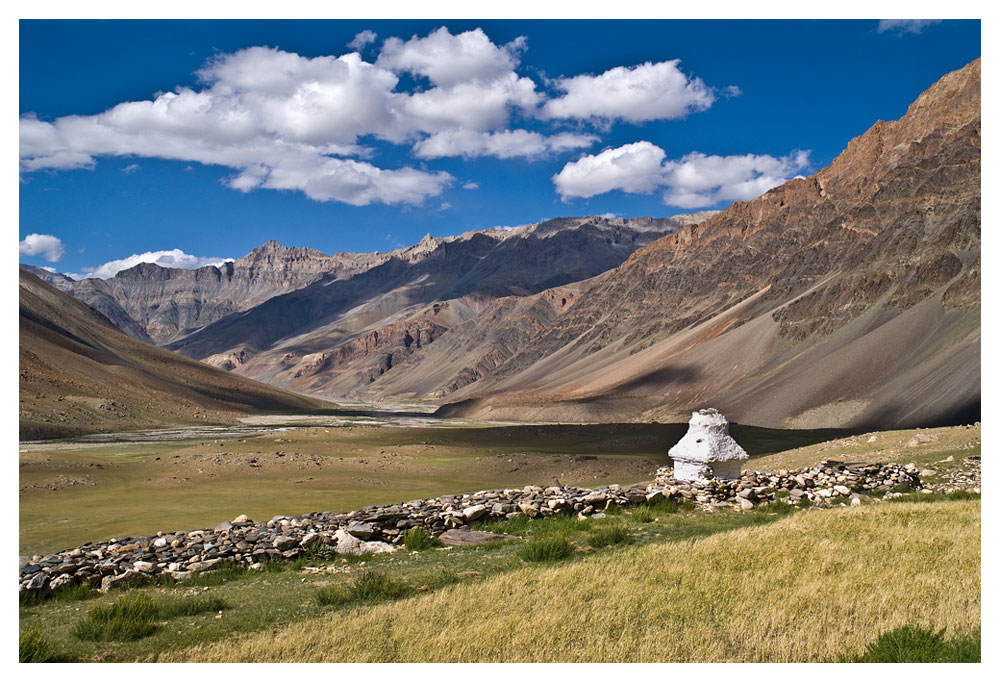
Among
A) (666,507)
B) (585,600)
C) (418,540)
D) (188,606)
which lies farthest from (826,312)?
(188,606)

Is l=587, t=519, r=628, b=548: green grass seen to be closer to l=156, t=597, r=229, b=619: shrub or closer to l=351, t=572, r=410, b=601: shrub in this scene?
l=351, t=572, r=410, b=601: shrub

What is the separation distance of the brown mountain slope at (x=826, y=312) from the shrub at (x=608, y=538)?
56.3 metres

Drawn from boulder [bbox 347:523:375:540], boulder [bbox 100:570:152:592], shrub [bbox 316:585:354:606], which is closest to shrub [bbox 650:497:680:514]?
boulder [bbox 347:523:375:540]

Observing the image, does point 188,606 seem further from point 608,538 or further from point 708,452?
point 708,452

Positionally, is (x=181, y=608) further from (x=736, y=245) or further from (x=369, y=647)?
(x=736, y=245)

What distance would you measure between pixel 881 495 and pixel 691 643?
12.5m

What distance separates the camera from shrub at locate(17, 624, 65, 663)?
7.50 metres

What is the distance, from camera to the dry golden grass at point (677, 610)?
24.7 feet

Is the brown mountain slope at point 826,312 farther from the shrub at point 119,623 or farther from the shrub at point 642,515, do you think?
the shrub at point 119,623

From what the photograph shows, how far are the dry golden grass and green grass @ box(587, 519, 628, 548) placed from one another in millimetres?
1366

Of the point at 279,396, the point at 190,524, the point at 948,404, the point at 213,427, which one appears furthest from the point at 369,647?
the point at 279,396

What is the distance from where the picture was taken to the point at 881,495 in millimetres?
17781
